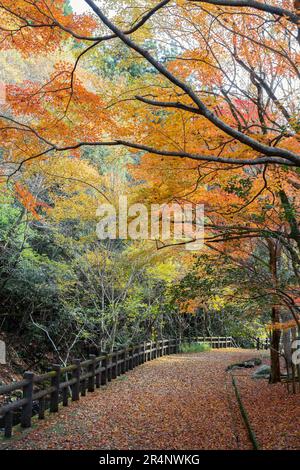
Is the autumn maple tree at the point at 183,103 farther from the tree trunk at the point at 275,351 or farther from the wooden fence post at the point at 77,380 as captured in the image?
the wooden fence post at the point at 77,380

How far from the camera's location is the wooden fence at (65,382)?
6.62 metres

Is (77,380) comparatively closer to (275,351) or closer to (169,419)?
(169,419)

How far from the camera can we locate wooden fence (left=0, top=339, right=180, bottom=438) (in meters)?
6.62

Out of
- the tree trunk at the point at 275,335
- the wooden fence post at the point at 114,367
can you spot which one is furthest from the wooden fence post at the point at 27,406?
the wooden fence post at the point at 114,367

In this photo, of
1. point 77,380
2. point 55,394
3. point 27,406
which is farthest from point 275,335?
point 27,406

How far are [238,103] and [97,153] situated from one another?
36.9 feet

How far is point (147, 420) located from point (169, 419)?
391mm

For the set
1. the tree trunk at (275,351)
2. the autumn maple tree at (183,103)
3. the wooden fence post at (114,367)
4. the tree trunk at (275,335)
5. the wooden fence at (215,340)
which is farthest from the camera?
the wooden fence at (215,340)

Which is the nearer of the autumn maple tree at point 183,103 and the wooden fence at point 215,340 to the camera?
the autumn maple tree at point 183,103

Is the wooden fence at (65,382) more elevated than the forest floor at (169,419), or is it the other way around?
the wooden fence at (65,382)

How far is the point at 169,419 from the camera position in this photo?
25.5 ft

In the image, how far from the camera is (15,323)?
17359mm
